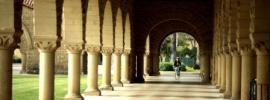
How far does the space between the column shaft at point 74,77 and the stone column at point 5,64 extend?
602 centimetres

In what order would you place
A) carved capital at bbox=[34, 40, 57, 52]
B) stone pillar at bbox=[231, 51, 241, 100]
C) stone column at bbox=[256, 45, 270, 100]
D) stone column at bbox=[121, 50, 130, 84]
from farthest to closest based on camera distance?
stone column at bbox=[121, 50, 130, 84] → stone pillar at bbox=[231, 51, 241, 100] → carved capital at bbox=[34, 40, 57, 52] → stone column at bbox=[256, 45, 270, 100]

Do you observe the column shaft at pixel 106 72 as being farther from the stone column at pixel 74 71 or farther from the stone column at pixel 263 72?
the stone column at pixel 263 72

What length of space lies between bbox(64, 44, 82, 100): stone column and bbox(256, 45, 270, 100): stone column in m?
6.88

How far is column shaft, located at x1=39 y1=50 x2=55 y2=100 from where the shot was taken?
1456 cm

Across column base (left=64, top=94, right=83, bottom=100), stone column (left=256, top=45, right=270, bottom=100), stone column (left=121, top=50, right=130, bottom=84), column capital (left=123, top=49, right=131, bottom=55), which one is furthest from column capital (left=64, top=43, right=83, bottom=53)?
stone column (left=121, top=50, right=130, bottom=84)

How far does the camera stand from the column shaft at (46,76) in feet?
47.8

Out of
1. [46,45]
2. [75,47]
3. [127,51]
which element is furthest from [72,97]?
[127,51]

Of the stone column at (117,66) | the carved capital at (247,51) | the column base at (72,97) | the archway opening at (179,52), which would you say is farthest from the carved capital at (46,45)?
the archway opening at (179,52)

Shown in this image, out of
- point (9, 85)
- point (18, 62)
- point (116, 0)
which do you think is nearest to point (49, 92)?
point (9, 85)

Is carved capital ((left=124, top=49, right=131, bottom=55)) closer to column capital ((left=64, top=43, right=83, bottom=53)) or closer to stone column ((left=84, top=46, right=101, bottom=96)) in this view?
stone column ((left=84, top=46, right=101, bottom=96))

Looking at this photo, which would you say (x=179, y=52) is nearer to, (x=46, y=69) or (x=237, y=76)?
(x=237, y=76)

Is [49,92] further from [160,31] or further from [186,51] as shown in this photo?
[186,51]

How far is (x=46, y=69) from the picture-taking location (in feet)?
48.2

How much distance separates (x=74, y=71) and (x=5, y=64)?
253 inches
